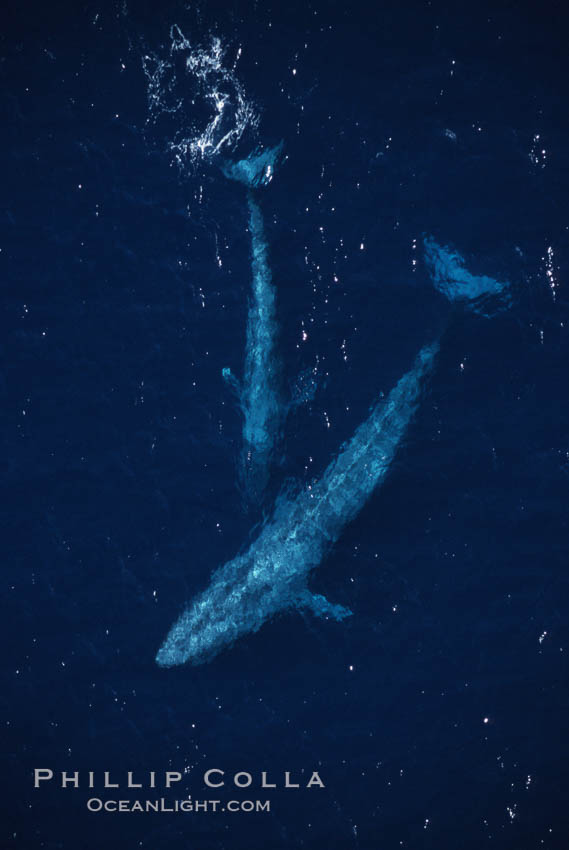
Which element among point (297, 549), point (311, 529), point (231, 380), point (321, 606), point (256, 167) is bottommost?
point (321, 606)

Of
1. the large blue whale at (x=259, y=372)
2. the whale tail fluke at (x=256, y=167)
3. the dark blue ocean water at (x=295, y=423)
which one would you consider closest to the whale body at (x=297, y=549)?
the dark blue ocean water at (x=295, y=423)

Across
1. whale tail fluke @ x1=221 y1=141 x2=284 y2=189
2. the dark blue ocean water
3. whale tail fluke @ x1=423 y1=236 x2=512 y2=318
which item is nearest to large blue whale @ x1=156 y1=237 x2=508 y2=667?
whale tail fluke @ x1=423 y1=236 x2=512 y2=318

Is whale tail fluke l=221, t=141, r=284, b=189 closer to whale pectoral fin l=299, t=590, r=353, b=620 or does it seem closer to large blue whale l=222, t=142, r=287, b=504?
large blue whale l=222, t=142, r=287, b=504

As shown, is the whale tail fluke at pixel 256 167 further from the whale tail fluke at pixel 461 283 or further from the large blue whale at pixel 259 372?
the whale tail fluke at pixel 461 283

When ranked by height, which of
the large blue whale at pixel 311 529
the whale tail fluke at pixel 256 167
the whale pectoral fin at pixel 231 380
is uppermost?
the whale tail fluke at pixel 256 167

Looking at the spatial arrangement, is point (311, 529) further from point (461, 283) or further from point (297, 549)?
point (461, 283)

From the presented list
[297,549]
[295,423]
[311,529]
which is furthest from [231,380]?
[297,549]
